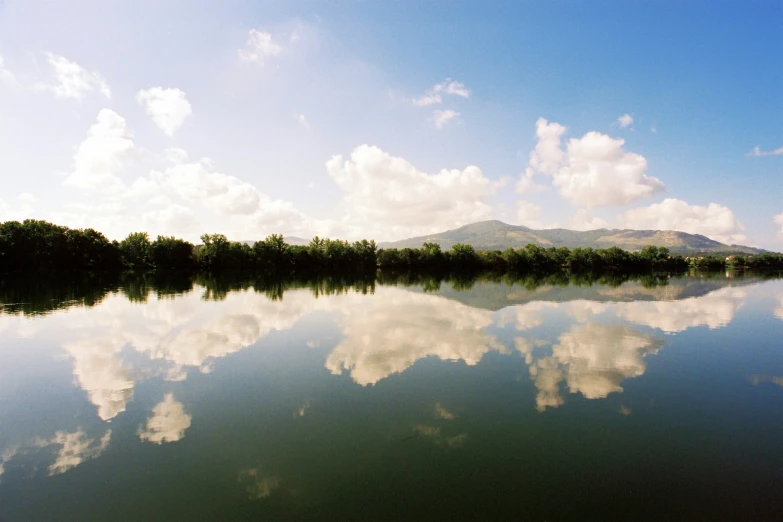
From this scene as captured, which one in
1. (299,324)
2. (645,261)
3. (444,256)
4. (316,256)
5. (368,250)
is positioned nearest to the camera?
(299,324)

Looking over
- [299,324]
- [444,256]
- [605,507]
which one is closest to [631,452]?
[605,507]

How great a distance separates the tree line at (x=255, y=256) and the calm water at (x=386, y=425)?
9322 centimetres

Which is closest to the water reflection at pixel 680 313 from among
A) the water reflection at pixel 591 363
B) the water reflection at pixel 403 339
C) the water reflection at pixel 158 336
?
the water reflection at pixel 591 363

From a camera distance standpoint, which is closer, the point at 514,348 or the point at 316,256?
the point at 514,348

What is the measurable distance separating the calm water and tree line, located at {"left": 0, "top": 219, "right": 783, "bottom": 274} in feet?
306

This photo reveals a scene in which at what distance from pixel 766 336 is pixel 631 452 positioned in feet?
93.5

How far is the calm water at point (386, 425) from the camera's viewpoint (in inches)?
363

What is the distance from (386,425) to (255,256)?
126546 mm

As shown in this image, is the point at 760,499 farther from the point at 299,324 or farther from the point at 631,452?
the point at 299,324

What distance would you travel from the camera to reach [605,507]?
906cm

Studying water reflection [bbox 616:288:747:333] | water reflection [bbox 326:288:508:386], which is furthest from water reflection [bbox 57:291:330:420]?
water reflection [bbox 616:288:747:333]

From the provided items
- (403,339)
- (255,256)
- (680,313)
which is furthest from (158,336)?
(255,256)

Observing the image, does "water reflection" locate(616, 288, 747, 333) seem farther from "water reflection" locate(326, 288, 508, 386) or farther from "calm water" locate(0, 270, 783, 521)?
"water reflection" locate(326, 288, 508, 386)

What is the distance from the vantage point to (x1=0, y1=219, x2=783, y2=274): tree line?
95812 mm
